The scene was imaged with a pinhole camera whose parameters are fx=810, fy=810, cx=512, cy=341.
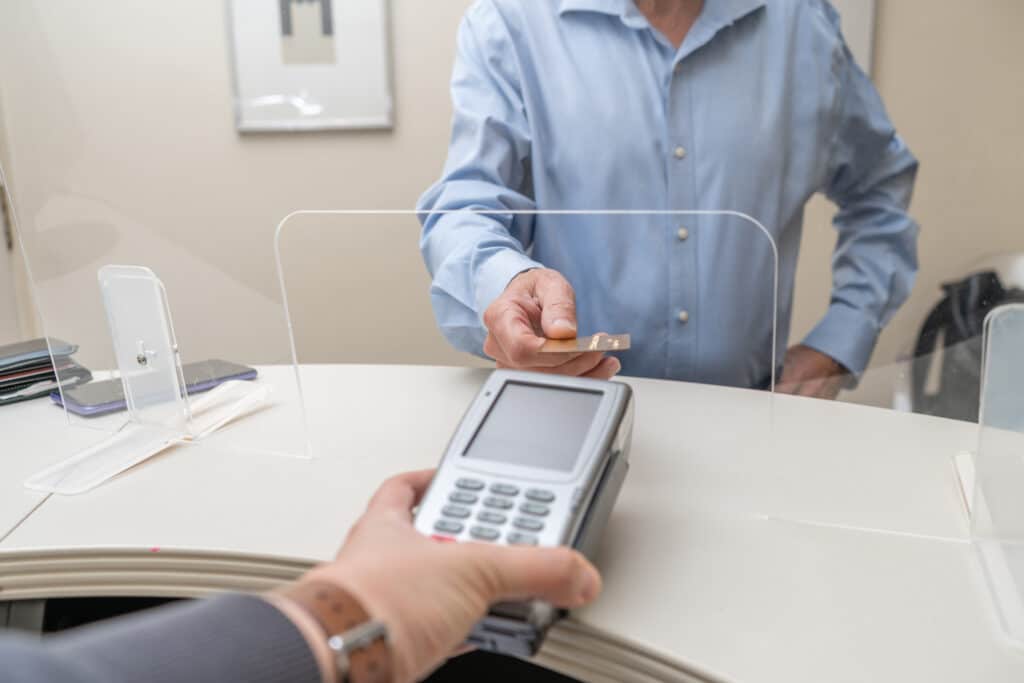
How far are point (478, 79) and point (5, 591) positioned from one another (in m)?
0.59

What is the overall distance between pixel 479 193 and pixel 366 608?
434 millimetres

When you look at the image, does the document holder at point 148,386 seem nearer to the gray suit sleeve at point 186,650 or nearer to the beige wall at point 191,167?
the beige wall at point 191,167

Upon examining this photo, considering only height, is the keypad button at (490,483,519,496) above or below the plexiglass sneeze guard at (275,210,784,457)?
below

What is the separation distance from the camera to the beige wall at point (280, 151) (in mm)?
772

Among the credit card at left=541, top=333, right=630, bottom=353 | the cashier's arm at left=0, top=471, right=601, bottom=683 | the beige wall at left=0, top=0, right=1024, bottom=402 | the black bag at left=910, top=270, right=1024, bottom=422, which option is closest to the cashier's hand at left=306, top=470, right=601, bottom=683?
the cashier's arm at left=0, top=471, right=601, bottom=683

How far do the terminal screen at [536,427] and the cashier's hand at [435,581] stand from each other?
0.27 ft

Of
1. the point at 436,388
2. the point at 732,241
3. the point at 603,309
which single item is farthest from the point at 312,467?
the point at 732,241

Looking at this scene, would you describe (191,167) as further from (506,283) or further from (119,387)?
(506,283)

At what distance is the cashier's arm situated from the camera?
0.32 meters

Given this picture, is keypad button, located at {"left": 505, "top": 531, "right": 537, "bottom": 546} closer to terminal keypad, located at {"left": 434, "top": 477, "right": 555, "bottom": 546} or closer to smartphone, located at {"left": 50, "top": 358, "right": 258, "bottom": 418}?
terminal keypad, located at {"left": 434, "top": 477, "right": 555, "bottom": 546}

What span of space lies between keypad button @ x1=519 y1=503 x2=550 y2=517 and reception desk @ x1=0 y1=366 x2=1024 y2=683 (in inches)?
2.5

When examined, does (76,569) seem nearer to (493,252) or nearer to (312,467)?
(312,467)

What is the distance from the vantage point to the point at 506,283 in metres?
0.66

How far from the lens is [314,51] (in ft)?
2.71
